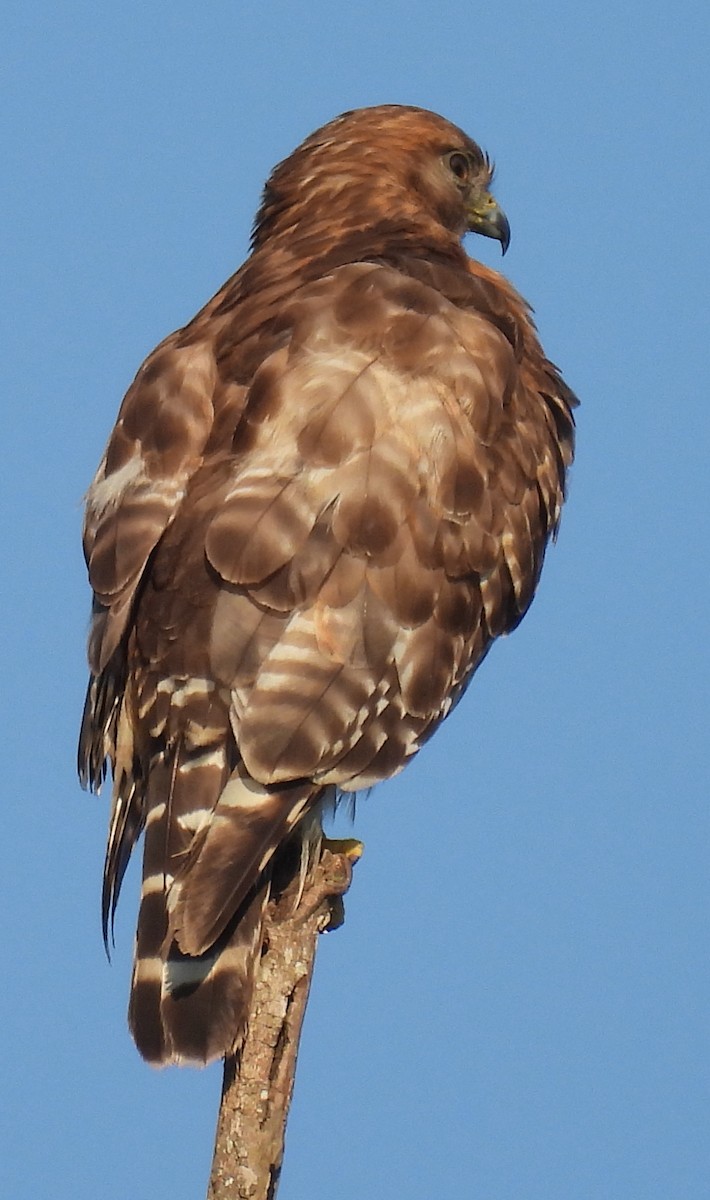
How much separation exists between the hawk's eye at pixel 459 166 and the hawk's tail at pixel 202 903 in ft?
9.47

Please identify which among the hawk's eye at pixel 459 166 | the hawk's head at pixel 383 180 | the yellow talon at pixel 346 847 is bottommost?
the yellow talon at pixel 346 847

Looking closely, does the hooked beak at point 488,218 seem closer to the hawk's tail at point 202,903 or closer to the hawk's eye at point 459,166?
the hawk's eye at point 459,166

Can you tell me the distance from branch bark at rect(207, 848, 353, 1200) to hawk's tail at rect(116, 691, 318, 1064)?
8cm

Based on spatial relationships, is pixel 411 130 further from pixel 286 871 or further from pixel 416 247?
pixel 286 871

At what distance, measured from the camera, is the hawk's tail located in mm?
4969

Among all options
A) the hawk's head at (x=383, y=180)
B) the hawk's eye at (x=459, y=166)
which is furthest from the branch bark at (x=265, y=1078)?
the hawk's eye at (x=459, y=166)

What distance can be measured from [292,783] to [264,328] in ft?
4.82

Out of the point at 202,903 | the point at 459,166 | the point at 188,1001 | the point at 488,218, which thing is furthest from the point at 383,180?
the point at 188,1001

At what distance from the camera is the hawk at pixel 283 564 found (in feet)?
16.8

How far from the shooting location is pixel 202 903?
4.98 metres

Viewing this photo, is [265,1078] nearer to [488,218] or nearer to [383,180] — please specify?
[383,180]

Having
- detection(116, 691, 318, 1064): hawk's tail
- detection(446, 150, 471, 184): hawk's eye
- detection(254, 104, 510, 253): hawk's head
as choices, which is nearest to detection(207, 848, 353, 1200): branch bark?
detection(116, 691, 318, 1064): hawk's tail

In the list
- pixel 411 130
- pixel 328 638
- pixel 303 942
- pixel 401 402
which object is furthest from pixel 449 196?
pixel 303 942

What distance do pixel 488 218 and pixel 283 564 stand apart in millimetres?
2615
